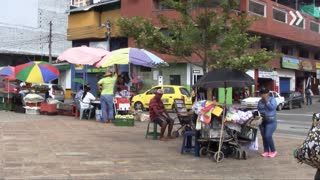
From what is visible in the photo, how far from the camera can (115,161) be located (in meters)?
9.66

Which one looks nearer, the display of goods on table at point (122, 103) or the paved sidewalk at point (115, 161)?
the paved sidewalk at point (115, 161)

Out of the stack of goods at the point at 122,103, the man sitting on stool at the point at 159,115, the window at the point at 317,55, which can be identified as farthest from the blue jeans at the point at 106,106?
the window at the point at 317,55

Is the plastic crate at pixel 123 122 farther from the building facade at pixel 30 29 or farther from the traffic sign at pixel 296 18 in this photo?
the building facade at pixel 30 29

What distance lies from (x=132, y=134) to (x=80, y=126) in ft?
8.48

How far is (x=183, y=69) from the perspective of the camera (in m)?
40.7

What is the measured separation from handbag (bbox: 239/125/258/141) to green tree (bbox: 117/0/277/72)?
147 centimetres

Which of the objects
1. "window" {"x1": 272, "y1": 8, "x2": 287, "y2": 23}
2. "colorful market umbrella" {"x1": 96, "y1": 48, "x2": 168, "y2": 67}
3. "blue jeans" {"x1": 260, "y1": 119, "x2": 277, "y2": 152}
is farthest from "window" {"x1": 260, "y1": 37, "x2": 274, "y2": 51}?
"blue jeans" {"x1": 260, "y1": 119, "x2": 277, "y2": 152}

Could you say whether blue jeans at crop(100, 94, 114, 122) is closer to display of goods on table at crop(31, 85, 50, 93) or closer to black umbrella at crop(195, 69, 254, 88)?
black umbrella at crop(195, 69, 254, 88)

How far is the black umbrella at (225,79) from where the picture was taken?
417 inches

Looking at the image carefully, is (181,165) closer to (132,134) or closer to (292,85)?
(132,134)

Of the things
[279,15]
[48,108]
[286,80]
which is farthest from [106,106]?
[286,80]

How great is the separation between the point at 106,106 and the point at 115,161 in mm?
8063

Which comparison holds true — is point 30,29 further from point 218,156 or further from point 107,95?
point 218,156

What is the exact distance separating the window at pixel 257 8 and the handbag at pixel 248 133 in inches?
1283
